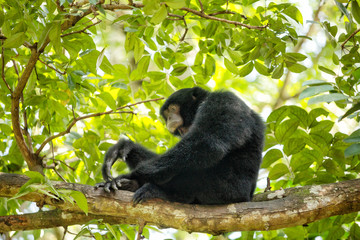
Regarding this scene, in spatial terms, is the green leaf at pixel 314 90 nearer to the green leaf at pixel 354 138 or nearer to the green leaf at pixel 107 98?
the green leaf at pixel 354 138

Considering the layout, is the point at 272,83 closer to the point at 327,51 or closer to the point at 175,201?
the point at 327,51

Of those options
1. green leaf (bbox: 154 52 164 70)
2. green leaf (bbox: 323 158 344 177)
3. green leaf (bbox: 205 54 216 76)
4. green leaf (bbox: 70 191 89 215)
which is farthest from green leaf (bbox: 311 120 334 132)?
green leaf (bbox: 70 191 89 215)

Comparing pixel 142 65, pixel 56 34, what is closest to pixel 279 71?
pixel 142 65

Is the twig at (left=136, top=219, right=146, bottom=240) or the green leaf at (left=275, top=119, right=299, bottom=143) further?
the green leaf at (left=275, top=119, right=299, bottom=143)

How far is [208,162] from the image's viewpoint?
5.35 m

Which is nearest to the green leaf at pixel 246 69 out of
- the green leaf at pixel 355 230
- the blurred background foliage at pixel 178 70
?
the blurred background foliage at pixel 178 70

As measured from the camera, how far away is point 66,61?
5730mm

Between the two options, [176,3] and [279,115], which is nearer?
[176,3]

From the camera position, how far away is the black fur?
5.32m

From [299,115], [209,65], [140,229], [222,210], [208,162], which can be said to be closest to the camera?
[140,229]

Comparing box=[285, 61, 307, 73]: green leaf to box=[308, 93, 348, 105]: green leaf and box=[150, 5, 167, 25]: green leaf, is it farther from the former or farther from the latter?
box=[150, 5, 167, 25]: green leaf

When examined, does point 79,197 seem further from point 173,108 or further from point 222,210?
point 173,108

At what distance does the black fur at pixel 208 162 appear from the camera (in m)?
5.32

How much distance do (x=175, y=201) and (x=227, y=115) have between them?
1.55 metres
